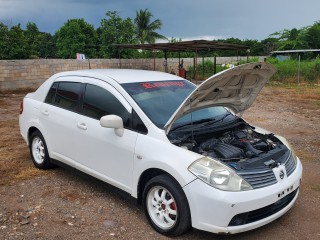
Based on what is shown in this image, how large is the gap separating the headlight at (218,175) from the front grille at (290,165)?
69cm

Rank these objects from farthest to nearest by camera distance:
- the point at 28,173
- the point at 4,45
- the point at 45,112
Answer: the point at 4,45 < the point at 28,173 < the point at 45,112

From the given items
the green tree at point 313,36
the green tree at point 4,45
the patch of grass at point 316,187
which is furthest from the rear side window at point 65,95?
the green tree at point 313,36

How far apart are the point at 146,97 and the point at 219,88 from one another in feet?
2.75

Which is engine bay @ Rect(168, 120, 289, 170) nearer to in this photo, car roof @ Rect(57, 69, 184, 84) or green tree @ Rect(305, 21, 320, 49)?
car roof @ Rect(57, 69, 184, 84)

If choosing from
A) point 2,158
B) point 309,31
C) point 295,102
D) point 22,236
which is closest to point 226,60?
point 309,31

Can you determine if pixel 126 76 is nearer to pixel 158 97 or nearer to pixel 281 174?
pixel 158 97

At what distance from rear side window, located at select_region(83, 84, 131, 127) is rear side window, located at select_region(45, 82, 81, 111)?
0.22 metres

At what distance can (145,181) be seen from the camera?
12.7ft

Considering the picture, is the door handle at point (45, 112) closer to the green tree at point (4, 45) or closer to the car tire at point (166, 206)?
the car tire at point (166, 206)

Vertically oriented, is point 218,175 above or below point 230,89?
below

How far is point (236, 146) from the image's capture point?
13.1 ft

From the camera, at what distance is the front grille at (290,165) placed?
3.77 m

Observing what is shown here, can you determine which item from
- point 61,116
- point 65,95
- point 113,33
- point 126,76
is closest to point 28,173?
Result: point 61,116

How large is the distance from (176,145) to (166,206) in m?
0.60
